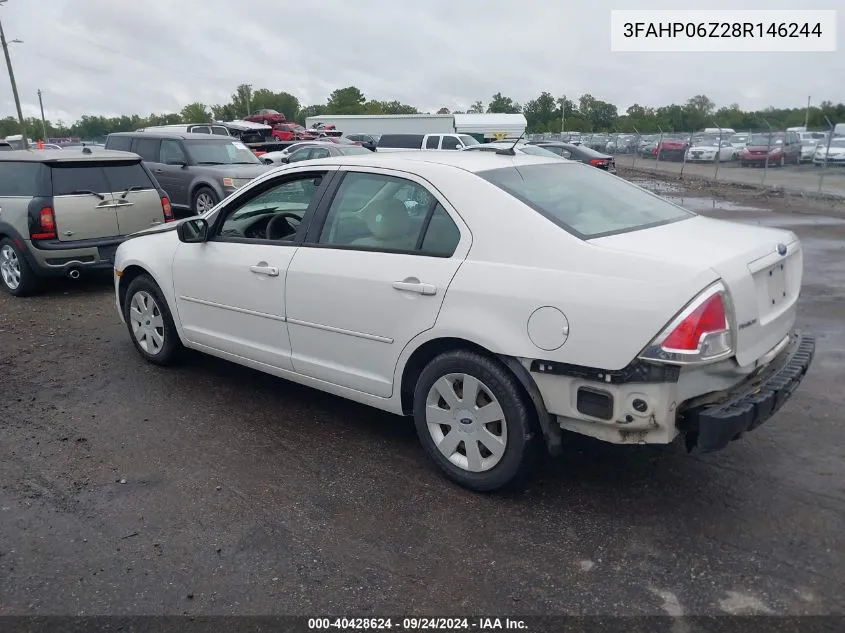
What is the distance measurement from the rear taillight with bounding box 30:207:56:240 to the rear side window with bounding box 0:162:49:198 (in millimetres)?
255

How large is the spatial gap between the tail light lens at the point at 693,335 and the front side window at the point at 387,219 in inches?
45.8

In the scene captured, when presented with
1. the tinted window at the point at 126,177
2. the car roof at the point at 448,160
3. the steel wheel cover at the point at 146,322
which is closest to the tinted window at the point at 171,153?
the tinted window at the point at 126,177

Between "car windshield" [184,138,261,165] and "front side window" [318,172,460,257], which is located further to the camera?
"car windshield" [184,138,261,165]

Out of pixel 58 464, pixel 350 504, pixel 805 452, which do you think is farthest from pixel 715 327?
pixel 58 464

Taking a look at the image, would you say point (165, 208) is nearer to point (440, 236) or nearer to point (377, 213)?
point (377, 213)

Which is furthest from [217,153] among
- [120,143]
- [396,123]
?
[396,123]

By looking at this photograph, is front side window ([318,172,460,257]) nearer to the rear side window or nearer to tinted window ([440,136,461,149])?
the rear side window

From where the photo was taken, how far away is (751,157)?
28.9 meters

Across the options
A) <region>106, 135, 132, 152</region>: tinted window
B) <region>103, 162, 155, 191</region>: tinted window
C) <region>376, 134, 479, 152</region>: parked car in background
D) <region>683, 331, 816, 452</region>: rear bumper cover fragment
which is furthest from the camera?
<region>376, 134, 479, 152</region>: parked car in background

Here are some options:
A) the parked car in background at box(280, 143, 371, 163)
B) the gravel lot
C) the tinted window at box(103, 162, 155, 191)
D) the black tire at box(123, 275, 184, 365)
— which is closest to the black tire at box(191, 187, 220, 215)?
the tinted window at box(103, 162, 155, 191)

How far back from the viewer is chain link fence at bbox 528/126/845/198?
2210cm

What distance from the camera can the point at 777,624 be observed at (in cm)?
265

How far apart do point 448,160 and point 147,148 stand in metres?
11.6

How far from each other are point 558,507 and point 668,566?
64 cm
